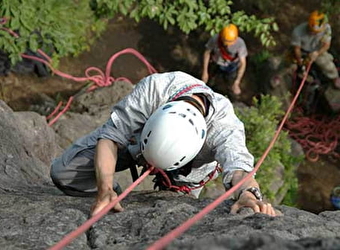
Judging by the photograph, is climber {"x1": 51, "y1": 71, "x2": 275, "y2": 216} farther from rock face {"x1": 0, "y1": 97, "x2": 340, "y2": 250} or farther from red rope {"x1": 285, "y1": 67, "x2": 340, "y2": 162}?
red rope {"x1": 285, "y1": 67, "x2": 340, "y2": 162}

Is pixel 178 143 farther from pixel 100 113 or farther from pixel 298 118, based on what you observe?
pixel 298 118

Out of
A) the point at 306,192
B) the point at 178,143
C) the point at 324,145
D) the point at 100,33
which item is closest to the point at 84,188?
the point at 178,143

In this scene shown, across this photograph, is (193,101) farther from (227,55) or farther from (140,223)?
(227,55)

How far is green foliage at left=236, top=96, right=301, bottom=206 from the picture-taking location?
6359 mm

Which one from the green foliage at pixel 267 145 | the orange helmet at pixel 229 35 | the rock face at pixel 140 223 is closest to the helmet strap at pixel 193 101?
the rock face at pixel 140 223

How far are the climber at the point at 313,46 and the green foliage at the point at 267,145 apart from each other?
5.15 ft

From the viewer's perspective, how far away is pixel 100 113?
675cm

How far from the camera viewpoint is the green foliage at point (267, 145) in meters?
6.36

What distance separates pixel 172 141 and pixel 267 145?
141 inches

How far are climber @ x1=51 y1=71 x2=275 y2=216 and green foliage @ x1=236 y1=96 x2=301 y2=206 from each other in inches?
110

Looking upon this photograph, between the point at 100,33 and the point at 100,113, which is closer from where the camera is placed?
the point at 100,113

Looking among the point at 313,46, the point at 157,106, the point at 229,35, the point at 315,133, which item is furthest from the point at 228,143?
the point at 315,133

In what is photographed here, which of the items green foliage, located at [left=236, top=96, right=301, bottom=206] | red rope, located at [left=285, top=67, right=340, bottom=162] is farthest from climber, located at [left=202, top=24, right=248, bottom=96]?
green foliage, located at [left=236, top=96, right=301, bottom=206]

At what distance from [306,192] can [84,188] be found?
4431 millimetres
